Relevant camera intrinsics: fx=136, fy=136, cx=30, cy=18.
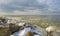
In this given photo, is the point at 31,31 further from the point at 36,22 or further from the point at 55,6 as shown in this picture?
the point at 55,6

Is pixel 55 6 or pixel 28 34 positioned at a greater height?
pixel 55 6

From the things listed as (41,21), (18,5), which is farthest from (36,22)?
(18,5)

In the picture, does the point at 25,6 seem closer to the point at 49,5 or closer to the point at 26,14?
the point at 26,14

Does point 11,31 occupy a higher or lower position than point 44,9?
lower

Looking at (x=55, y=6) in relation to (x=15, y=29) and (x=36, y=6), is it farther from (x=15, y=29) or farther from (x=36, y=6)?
(x=15, y=29)

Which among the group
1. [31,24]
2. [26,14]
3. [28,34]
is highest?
[26,14]

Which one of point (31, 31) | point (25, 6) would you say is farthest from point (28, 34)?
point (25, 6)

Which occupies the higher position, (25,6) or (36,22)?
(25,6)

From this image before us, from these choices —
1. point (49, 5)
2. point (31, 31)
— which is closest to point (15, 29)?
point (31, 31)
